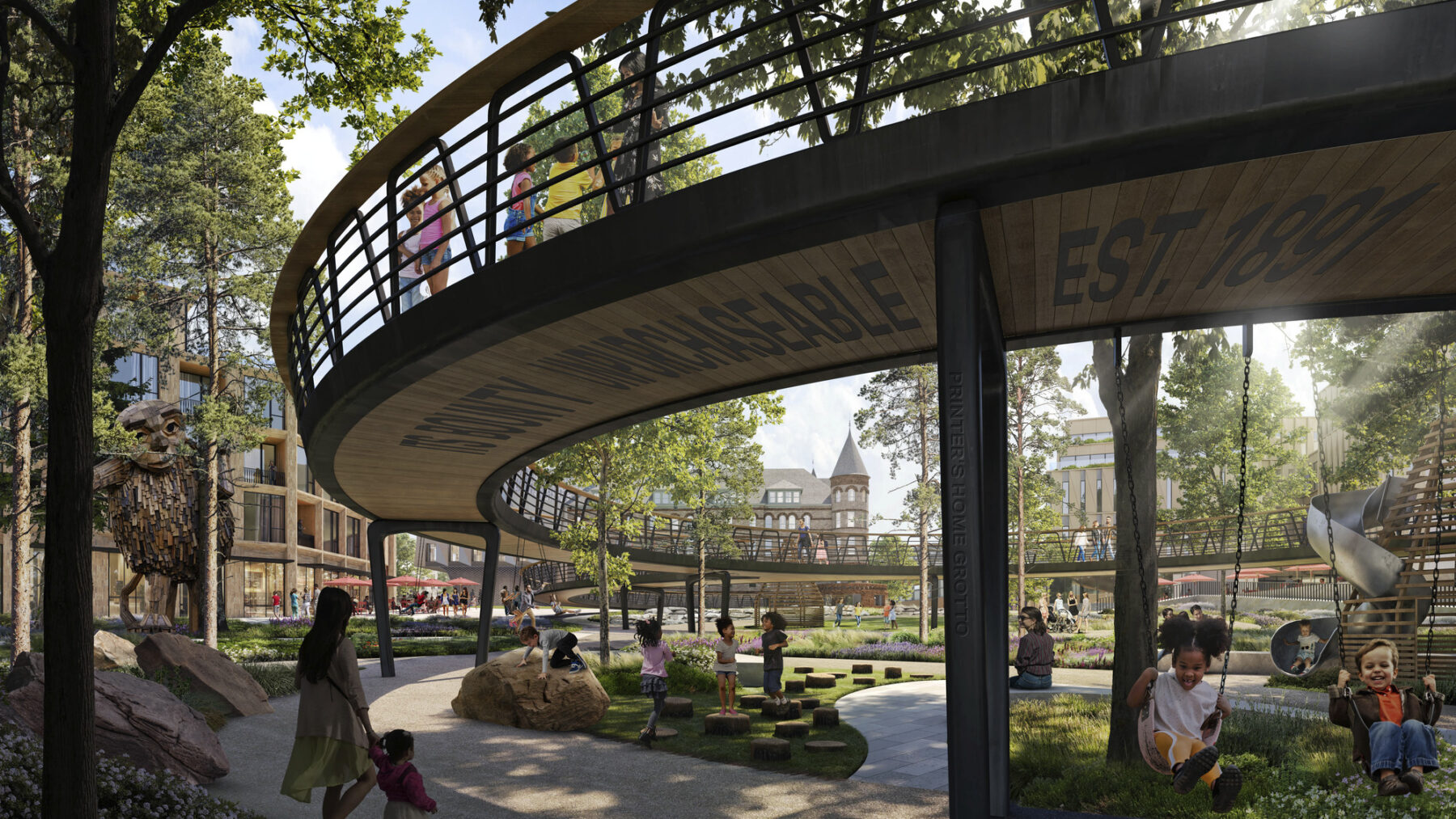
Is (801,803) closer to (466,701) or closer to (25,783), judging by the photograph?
(25,783)

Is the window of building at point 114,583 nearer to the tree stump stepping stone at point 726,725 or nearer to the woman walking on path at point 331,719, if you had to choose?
the tree stump stepping stone at point 726,725

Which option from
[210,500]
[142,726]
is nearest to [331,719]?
[142,726]

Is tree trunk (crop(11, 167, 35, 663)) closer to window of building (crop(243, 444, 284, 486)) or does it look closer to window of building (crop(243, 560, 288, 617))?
window of building (crop(243, 444, 284, 486))

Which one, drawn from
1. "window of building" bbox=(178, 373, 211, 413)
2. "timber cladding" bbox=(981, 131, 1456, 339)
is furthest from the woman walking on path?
"window of building" bbox=(178, 373, 211, 413)

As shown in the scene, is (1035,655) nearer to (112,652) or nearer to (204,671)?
(204,671)

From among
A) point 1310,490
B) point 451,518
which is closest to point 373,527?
point 451,518

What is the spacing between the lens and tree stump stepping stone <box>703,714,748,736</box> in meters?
13.2

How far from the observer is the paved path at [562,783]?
916cm

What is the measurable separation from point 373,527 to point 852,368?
15685 mm

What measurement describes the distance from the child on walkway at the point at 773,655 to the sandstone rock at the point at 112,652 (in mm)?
11607

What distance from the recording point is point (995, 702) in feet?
18.7

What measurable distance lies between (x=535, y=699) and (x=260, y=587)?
54.6 m

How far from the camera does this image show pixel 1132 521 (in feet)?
38.9

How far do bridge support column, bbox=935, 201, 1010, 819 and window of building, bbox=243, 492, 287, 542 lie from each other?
61.7m
